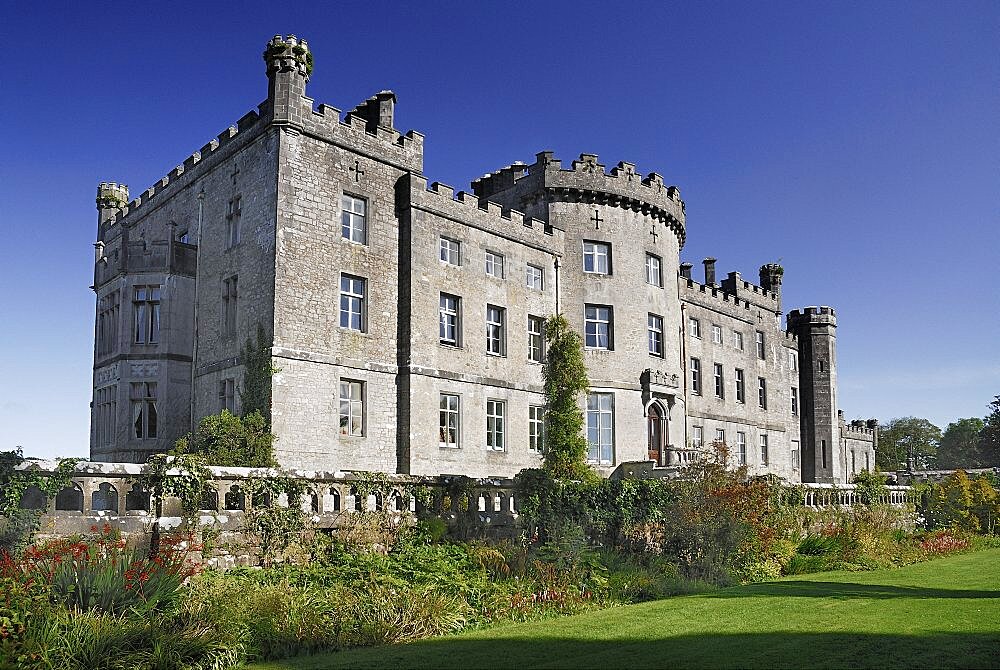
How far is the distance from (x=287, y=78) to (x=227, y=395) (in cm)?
856

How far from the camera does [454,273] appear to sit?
2619 cm

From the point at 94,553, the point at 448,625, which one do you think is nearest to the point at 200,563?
the point at 94,553

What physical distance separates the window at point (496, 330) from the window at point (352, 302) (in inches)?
197

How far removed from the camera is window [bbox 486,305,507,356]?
27.5m

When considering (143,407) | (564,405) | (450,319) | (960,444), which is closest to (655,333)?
(450,319)

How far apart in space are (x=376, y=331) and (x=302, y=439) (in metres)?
3.88

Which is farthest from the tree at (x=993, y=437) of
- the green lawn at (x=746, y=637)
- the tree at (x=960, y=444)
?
the green lawn at (x=746, y=637)

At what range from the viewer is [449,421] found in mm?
25391

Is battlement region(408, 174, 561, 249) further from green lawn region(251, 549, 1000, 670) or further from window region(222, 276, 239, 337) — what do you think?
green lawn region(251, 549, 1000, 670)

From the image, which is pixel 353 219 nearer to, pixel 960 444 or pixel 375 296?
pixel 375 296

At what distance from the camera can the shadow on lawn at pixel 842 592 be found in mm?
15531

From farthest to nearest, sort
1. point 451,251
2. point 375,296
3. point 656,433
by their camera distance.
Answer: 1. point 656,433
2. point 451,251
3. point 375,296

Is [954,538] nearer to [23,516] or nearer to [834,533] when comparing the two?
[834,533]

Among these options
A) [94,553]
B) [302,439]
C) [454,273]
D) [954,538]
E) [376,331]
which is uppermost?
[454,273]
